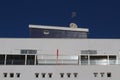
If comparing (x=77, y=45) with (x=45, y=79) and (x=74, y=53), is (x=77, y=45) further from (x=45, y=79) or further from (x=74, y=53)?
(x=45, y=79)

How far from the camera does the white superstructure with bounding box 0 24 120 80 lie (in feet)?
95.8

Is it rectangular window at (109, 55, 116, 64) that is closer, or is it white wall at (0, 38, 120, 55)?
rectangular window at (109, 55, 116, 64)

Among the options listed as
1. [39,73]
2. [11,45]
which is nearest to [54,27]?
[11,45]

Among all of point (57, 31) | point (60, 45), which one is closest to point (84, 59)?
point (60, 45)

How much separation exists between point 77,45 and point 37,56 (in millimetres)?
3876

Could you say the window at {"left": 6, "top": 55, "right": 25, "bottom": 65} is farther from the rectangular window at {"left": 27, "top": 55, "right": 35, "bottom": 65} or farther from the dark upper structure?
the dark upper structure

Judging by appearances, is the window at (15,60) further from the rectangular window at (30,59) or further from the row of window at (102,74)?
the row of window at (102,74)

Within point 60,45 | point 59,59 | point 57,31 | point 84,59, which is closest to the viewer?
point 59,59

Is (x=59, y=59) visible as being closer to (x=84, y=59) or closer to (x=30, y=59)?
(x=84, y=59)

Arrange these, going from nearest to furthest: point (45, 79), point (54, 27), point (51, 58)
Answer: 1. point (45, 79)
2. point (51, 58)
3. point (54, 27)

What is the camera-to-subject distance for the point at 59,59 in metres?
31.9

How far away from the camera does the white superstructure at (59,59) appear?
2919 centimetres

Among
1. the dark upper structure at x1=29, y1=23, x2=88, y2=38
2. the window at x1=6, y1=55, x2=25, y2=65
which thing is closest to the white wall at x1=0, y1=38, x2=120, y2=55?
the window at x1=6, y1=55, x2=25, y2=65

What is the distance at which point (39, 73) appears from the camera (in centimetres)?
2927
